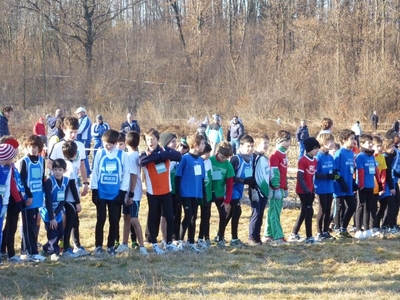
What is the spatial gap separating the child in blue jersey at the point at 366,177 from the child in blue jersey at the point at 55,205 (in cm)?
462

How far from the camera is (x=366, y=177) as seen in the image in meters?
9.91

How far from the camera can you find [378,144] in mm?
10281

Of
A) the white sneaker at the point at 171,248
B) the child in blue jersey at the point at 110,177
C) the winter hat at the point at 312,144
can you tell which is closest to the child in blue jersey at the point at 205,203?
the white sneaker at the point at 171,248

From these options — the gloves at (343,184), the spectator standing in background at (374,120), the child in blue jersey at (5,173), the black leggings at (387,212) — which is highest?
the spectator standing in background at (374,120)

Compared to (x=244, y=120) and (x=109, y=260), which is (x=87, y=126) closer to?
(x=109, y=260)

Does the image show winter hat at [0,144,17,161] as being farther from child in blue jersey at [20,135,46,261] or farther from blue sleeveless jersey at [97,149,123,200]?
blue sleeveless jersey at [97,149,123,200]

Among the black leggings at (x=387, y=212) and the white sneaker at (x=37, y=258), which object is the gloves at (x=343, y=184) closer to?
the black leggings at (x=387, y=212)

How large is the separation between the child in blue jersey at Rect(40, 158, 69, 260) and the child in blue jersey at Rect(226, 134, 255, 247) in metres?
2.50

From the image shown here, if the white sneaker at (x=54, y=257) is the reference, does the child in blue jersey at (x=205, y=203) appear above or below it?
above

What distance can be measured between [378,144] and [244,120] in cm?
3115

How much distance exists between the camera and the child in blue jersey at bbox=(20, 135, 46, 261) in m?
7.74

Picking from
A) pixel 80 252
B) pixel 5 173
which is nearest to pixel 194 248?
pixel 80 252

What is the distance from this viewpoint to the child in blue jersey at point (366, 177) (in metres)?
9.88

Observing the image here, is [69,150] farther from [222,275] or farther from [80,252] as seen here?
[222,275]
